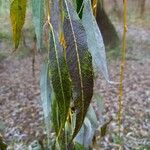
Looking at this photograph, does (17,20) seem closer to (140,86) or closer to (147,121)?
(147,121)

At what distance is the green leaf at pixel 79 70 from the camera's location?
37cm

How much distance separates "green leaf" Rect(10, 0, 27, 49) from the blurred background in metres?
Answer: 1.72

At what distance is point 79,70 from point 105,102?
3571 mm

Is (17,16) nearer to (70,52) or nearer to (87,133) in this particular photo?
(70,52)

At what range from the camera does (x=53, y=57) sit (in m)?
0.40

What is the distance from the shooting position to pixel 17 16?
1.47 feet

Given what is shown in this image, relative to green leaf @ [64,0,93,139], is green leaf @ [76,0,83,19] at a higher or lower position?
higher

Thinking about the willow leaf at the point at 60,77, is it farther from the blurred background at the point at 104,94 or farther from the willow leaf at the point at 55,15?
the blurred background at the point at 104,94

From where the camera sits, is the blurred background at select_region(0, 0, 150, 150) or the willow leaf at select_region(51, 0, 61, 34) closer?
the willow leaf at select_region(51, 0, 61, 34)

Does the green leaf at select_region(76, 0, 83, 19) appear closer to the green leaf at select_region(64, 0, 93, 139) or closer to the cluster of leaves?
the cluster of leaves

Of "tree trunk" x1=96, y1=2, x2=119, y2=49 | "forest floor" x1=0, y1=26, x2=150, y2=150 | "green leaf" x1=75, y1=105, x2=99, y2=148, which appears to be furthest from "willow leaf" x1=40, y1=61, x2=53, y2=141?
"tree trunk" x1=96, y1=2, x2=119, y2=49

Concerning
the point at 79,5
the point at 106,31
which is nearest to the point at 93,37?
the point at 79,5

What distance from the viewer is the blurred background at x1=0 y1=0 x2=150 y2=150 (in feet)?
10.7

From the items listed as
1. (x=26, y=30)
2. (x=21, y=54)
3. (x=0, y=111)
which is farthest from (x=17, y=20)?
(x=26, y=30)
